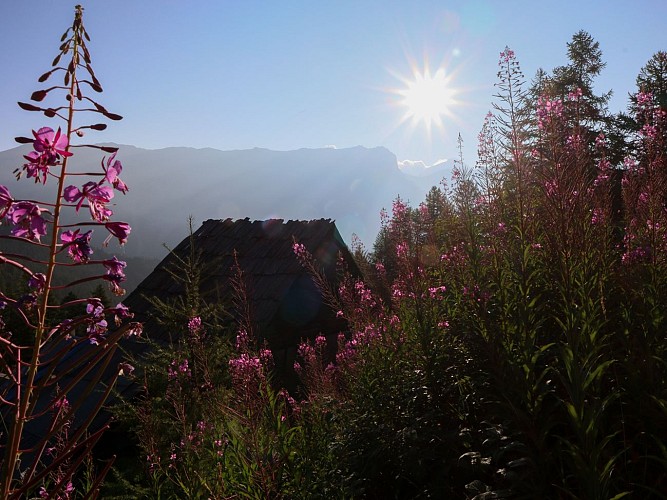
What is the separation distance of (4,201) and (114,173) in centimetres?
26

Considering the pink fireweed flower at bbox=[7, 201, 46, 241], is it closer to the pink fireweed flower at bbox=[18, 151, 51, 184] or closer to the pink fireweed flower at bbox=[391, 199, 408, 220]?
the pink fireweed flower at bbox=[18, 151, 51, 184]

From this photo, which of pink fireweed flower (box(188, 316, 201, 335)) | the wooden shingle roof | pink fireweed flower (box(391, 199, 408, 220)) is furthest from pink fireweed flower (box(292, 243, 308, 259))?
the wooden shingle roof

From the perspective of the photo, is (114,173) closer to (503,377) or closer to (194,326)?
(503,377)

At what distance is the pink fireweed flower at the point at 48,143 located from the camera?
1101 millimetres

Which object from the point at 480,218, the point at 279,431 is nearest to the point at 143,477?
the point at 279,431

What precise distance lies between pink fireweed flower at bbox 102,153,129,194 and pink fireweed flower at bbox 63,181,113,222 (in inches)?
1.5

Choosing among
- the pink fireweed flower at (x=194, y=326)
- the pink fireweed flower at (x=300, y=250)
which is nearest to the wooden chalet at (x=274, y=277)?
the pink fireweed flower at (x=300, y=250)

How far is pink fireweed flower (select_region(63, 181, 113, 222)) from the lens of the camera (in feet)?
3.78

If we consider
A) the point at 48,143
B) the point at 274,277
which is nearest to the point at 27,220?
the point at 48,143

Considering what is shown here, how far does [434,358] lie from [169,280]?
11515mm

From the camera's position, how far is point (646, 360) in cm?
288

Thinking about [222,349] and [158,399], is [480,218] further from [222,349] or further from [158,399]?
[158,399]

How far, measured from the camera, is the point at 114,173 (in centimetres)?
125

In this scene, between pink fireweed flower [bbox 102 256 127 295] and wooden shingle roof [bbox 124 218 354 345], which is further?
wooden shingle roof [bbox 124 218 354 345]
